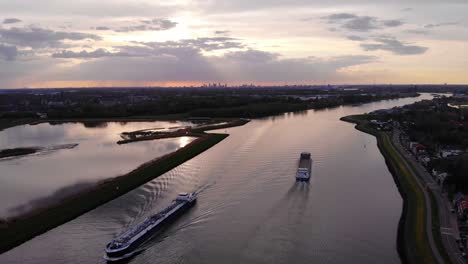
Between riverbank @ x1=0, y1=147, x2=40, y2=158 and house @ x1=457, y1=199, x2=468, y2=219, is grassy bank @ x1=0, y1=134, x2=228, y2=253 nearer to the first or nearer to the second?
riverbank @ x1=0, y1=147, x2=40, y2=158

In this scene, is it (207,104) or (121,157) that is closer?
(121,157)

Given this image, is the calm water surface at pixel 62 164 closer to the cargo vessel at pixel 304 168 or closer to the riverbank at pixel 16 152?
the riverbank at pixel 16 152

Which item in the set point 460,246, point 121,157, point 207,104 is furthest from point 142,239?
point 207,104

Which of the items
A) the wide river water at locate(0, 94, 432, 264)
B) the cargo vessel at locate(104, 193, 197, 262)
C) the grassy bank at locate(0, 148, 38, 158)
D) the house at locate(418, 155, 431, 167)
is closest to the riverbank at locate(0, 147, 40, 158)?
the grassy bank at locate(0, 148, 38, 158)

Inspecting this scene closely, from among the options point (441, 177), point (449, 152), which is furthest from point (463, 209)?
point (449, 152)

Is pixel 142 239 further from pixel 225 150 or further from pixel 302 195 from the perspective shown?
pixel 225 150
